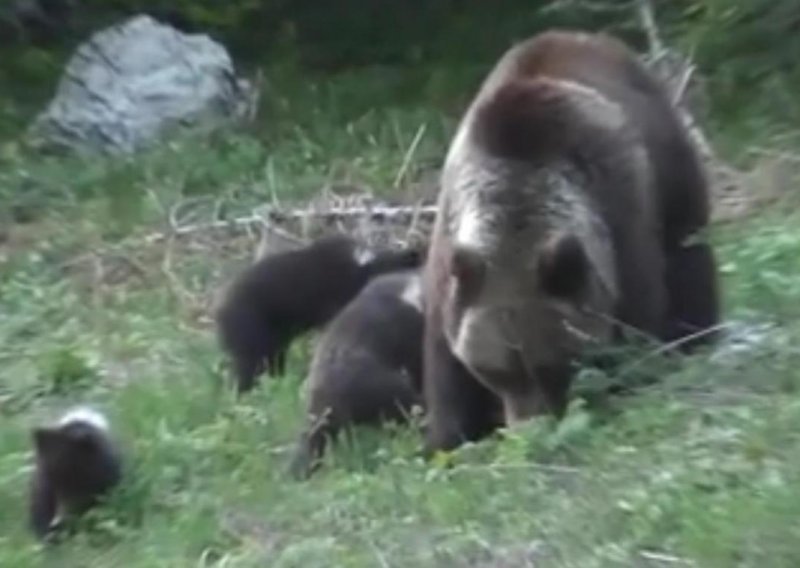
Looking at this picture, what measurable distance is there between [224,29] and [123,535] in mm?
9364

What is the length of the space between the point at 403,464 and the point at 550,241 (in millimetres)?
831

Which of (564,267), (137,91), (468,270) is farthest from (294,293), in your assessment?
(137,91)

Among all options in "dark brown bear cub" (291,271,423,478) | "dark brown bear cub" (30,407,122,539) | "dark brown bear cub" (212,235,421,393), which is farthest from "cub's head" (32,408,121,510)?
"dark brown bear cub" (212,235,421,393)

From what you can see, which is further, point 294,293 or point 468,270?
point 294,293

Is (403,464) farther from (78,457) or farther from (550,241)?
(78,457)

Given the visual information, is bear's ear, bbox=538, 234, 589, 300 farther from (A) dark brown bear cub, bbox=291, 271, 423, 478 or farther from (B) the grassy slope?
(A) dark brown bear cub, bbox=291, 271, 423, 478

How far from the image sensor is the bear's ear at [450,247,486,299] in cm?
804

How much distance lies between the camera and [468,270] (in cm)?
805

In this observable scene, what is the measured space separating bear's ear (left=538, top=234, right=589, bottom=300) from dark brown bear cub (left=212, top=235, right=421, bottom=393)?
2.14 m

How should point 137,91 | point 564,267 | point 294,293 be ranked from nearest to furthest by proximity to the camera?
point 564,267 → point 294,293 → point 137,91

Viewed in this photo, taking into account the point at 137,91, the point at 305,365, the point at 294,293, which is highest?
the point at 137,91

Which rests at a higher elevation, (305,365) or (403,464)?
(305,365)

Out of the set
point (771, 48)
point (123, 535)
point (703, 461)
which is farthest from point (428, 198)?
point (703, 461)

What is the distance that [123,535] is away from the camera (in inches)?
304
